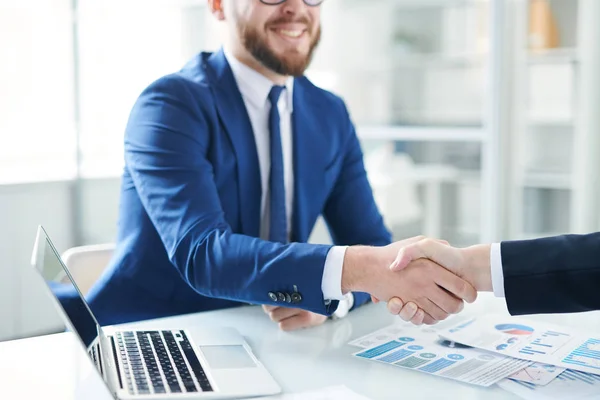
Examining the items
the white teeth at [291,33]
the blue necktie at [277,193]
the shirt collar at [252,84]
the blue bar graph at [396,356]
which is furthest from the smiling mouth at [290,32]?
the blue bar graph at [396,356]

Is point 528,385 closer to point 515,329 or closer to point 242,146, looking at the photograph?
point 515,329

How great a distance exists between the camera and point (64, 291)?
0.94 m

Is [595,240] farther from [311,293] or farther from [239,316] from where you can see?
[239,316]

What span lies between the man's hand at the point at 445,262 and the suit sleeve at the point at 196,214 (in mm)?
132

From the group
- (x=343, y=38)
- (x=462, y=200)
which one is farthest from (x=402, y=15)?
(x=462, y=200)

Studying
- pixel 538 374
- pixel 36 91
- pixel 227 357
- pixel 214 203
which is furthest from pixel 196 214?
pixel 36 91

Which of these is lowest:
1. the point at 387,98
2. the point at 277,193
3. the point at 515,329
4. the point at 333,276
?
the point at 515,329

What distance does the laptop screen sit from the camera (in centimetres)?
88

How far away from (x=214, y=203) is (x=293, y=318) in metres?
0.32

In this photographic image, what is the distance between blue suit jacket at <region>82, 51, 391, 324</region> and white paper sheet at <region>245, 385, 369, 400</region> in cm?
29

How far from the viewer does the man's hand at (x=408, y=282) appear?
1284 mm

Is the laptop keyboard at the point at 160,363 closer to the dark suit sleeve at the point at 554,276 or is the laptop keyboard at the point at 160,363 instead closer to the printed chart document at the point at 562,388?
the printed chart document at the point at 562,388

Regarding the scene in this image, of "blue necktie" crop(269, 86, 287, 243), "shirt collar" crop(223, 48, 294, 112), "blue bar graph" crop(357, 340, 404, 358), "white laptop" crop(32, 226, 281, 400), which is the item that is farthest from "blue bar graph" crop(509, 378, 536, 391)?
"shirt collar" crop(223, 48, 294, 112)

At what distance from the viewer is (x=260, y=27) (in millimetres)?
1773
